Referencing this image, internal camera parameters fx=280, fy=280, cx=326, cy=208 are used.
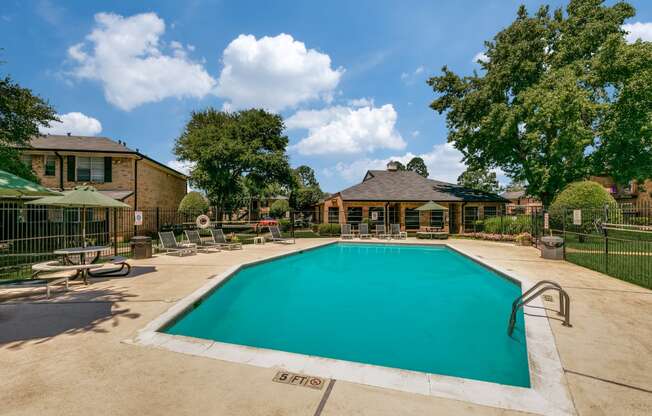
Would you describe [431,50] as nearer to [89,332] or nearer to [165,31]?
[165,31]

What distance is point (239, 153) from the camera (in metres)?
24.6

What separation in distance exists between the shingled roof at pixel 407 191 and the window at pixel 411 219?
106cm

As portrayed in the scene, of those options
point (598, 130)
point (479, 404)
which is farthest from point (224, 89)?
point (598, 130)

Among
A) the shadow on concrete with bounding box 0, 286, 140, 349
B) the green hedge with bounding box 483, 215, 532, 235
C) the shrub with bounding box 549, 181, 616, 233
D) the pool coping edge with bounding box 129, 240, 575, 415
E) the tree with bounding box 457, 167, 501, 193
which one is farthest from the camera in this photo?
the tree with bounding box 457, 167, 501, 193

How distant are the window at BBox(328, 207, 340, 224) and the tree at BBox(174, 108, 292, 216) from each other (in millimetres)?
5438

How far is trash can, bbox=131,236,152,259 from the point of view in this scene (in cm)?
1121

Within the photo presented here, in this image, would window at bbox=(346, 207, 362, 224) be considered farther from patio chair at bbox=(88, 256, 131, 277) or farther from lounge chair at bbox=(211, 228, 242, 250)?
patio chair at bbox=(88, 256, 131, 277)

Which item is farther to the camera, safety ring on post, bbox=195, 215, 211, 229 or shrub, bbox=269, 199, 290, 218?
shrub, bbox=269, 199, 290, 218

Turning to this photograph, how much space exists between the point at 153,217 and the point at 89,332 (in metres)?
19.8

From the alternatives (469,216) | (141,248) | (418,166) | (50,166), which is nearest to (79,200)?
(141,248)

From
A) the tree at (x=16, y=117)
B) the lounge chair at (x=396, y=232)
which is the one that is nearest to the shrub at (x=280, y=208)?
the lounge chair at (x=396, y=232)

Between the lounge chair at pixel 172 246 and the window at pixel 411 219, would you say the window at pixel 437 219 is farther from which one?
the lounge chair at pixel 172 246

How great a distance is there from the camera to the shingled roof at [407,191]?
2391 centimetres

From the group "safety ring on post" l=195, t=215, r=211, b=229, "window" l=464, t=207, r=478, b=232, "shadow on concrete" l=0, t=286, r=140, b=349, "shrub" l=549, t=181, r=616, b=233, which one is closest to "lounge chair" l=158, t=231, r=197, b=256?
"safety ring on post" l=195, t=215, r=211, b=229
